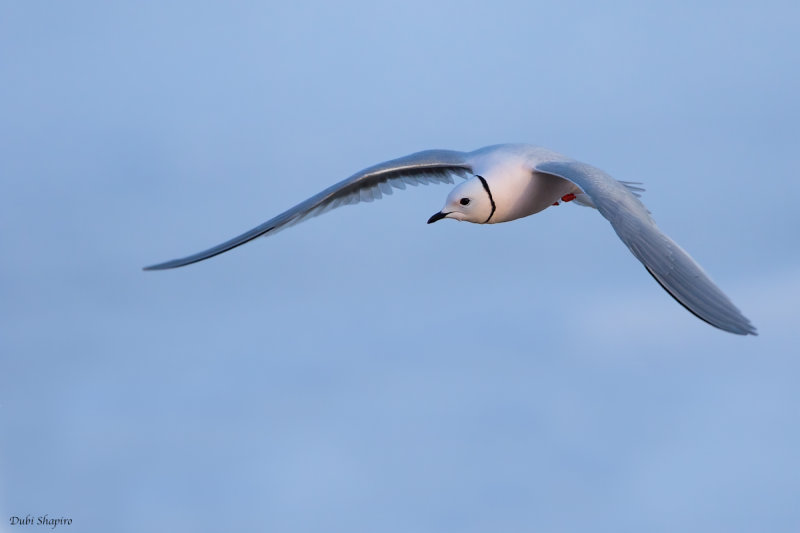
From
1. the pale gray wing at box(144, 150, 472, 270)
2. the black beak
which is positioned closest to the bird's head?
the black beak

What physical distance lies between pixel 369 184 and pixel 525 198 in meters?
1.59

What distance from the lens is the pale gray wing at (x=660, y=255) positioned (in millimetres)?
6773

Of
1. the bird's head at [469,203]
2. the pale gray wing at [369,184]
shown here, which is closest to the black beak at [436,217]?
the bird's head at [469,203]

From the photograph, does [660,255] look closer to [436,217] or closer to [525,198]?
[525,198]

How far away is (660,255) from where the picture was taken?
24.0 feet

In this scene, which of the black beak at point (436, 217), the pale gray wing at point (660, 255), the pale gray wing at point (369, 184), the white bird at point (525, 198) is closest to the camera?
the pale gray wing at point (660, 255)

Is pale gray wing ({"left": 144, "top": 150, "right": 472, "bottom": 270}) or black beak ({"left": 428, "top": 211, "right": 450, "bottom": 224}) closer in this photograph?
black beak ({"left": 428, "top": 211, "right": 450, "bottom": 224})

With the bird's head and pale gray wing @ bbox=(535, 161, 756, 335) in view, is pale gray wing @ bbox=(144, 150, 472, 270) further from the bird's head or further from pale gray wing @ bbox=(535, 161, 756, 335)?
pale gray wing @ bbox=(535, 161, 756, 335)

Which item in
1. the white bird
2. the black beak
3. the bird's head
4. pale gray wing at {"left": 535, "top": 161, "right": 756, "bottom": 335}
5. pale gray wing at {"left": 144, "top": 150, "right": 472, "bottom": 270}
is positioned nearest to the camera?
pale gray wing at {"left": 535, "top": 161, "right": 756, "bottom": 335}

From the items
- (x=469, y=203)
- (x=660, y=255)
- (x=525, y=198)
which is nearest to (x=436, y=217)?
(x=469, y=203)

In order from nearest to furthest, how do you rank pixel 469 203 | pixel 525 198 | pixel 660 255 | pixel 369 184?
pixel 660 255 < pixel 469 203 < pixel 525 198 < pixel 369 184

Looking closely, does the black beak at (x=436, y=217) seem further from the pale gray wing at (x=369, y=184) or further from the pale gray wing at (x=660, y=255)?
the pale gray wing at (x=660, y=255)

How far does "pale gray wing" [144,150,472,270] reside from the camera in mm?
9617

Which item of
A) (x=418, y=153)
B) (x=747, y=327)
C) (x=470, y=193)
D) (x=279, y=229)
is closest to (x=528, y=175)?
(x=470, y=193)
